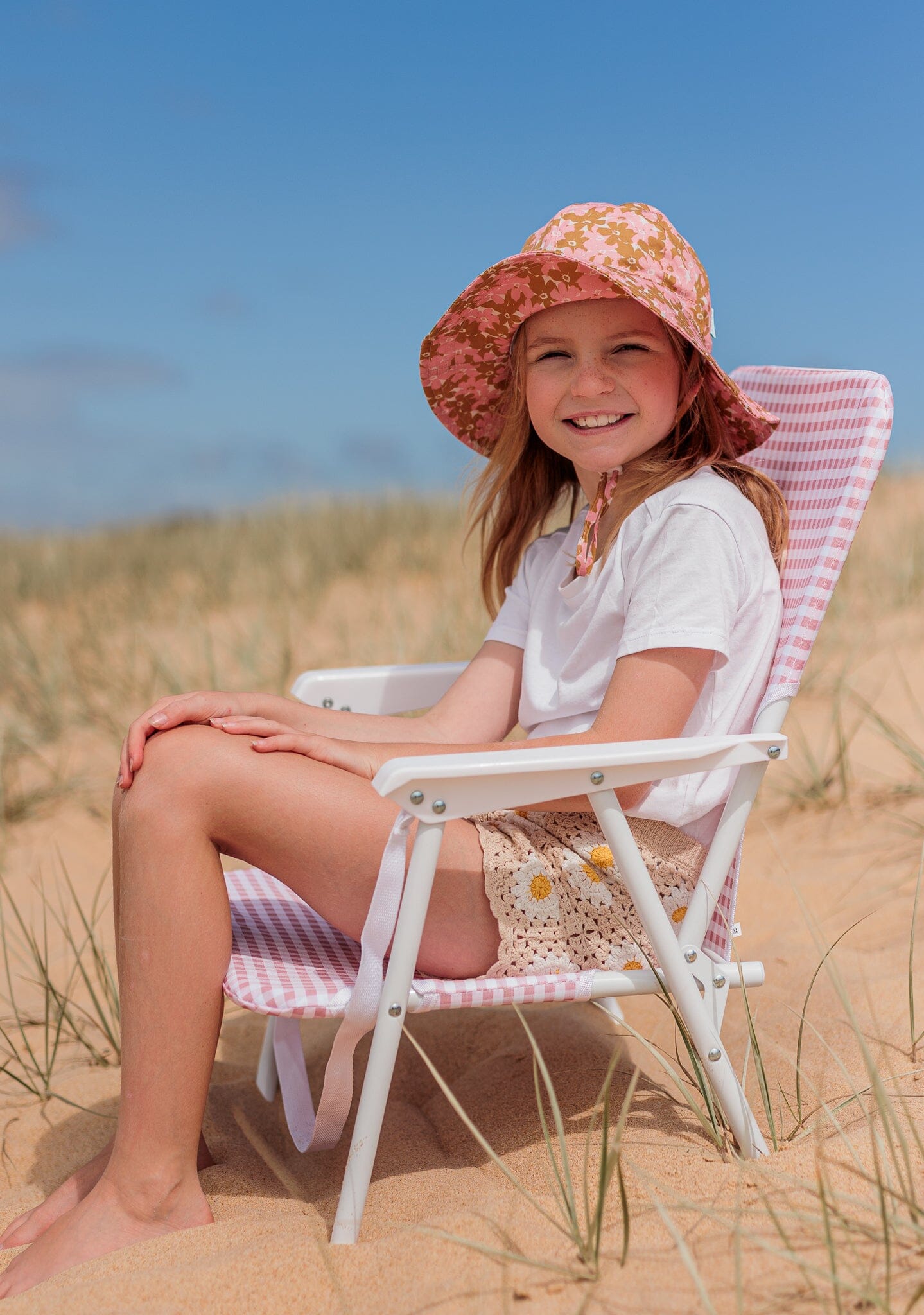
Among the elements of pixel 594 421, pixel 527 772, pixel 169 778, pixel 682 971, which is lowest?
pixel 682 971

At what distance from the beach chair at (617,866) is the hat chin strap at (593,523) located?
1.16 ft

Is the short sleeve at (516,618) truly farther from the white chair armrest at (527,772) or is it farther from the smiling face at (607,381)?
the white chair armrest at (527,772)

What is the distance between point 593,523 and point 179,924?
Answer: 1005 mm

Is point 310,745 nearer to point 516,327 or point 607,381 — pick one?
point 607,381

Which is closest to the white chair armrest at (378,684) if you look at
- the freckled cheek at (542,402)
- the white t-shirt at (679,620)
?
the white t-shirt at (679,620)

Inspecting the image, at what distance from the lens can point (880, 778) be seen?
11.7 feet

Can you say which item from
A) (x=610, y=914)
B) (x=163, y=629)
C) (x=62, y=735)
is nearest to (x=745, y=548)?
(x=610, y=914)

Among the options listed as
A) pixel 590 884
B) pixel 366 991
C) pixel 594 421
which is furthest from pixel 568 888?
pixel 594 421

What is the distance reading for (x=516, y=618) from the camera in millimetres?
2521

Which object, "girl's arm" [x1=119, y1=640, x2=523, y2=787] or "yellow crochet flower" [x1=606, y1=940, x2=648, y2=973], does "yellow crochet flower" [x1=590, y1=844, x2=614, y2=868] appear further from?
"girl's arm" [x1=119, y1=640, x2=523, y2=787]

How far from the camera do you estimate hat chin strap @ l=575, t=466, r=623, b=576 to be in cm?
218

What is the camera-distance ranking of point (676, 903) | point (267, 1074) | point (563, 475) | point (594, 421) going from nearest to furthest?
point (676, 903) < point (594, 421) < point (267, 1074) < point (563, 475)

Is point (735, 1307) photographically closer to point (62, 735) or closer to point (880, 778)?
point (880, 778)

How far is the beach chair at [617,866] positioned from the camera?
1.61 m
